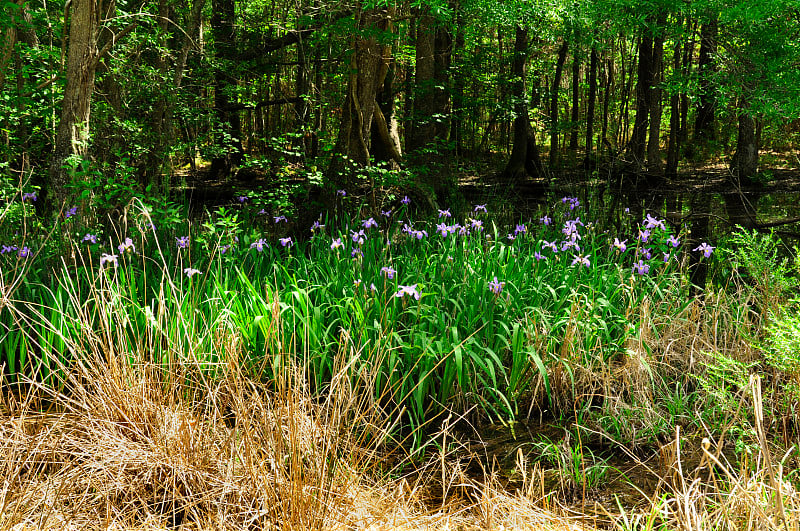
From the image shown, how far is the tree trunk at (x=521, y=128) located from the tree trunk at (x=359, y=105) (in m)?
6.57

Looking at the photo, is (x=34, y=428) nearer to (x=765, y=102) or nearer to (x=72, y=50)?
(x=72, y=50)

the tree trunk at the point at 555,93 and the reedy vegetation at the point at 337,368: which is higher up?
the tree trunk at the point at 555,93

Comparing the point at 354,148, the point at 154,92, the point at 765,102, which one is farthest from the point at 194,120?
the point at 765,102

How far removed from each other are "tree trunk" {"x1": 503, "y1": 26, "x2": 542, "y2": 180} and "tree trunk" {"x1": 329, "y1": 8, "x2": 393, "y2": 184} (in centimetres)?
657

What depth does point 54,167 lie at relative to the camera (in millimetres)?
4719

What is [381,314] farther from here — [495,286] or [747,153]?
[747,153]

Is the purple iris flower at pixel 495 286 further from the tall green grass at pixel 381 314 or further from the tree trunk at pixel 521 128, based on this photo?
the tree trunk at pixel 521 128

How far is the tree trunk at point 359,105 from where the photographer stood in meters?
6.11

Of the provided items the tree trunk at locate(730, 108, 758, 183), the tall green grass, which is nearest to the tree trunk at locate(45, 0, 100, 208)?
the tall green grass

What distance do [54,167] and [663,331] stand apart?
4473 millimetres

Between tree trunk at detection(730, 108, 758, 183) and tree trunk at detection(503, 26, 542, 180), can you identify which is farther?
tree trunk at detection(730, 108, 758, 183)

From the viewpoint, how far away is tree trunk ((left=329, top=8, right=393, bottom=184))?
241 inches

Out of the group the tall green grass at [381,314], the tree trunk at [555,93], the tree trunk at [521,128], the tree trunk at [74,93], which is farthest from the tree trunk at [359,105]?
the tree trunk at [555,93]

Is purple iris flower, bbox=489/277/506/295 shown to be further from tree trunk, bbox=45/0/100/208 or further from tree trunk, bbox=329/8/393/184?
tree trunk, bbox=45/0/100/208
